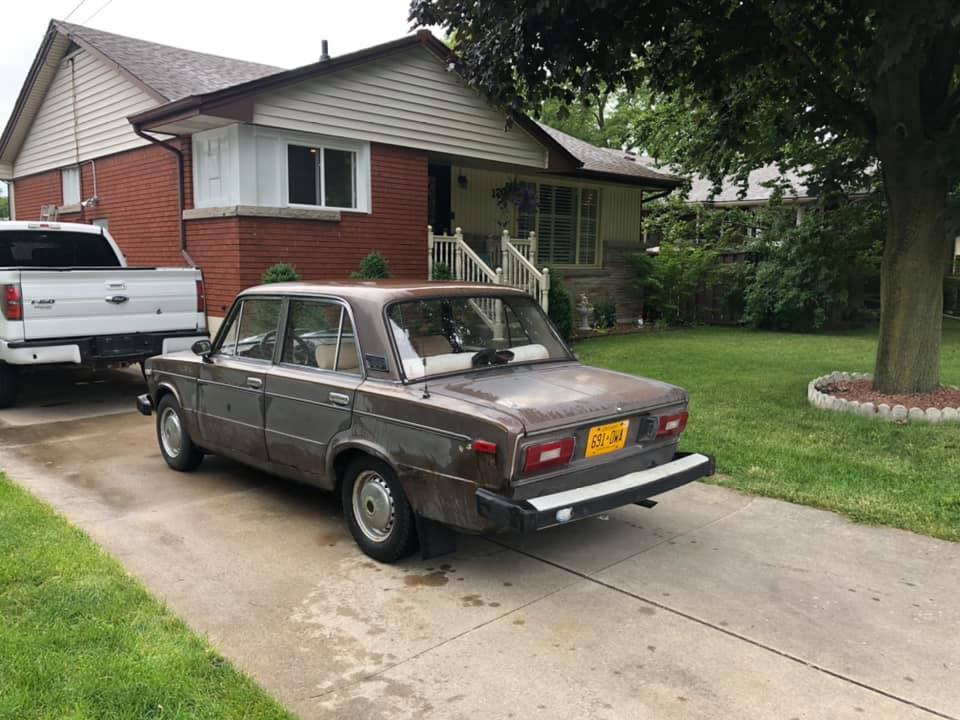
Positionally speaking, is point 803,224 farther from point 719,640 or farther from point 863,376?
point 719,640

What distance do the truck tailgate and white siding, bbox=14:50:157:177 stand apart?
5398mm

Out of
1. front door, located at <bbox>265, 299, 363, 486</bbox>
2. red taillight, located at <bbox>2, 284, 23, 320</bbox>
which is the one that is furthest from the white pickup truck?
front door, located at <bbox>265, 299, 363, 486</bbox>

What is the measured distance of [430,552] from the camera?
435 centimetres

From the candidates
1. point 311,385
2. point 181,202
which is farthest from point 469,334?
point 181,202

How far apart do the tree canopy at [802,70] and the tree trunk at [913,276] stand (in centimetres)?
1

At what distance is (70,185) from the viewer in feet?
54.4

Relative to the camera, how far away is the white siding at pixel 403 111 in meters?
11.7

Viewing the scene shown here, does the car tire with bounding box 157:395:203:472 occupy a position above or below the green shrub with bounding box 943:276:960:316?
below

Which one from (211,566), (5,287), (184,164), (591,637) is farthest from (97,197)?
(591,637)

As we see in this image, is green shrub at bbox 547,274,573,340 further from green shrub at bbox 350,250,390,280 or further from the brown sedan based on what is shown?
the brown sedan

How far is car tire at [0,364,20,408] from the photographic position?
8.75 metres

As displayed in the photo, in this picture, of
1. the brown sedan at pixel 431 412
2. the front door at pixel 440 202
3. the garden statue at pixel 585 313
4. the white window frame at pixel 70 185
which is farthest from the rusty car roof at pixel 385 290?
the white window frame at pixel 70 185

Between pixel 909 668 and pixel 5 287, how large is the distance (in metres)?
8.31

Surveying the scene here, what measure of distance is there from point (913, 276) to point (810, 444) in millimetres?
2525
